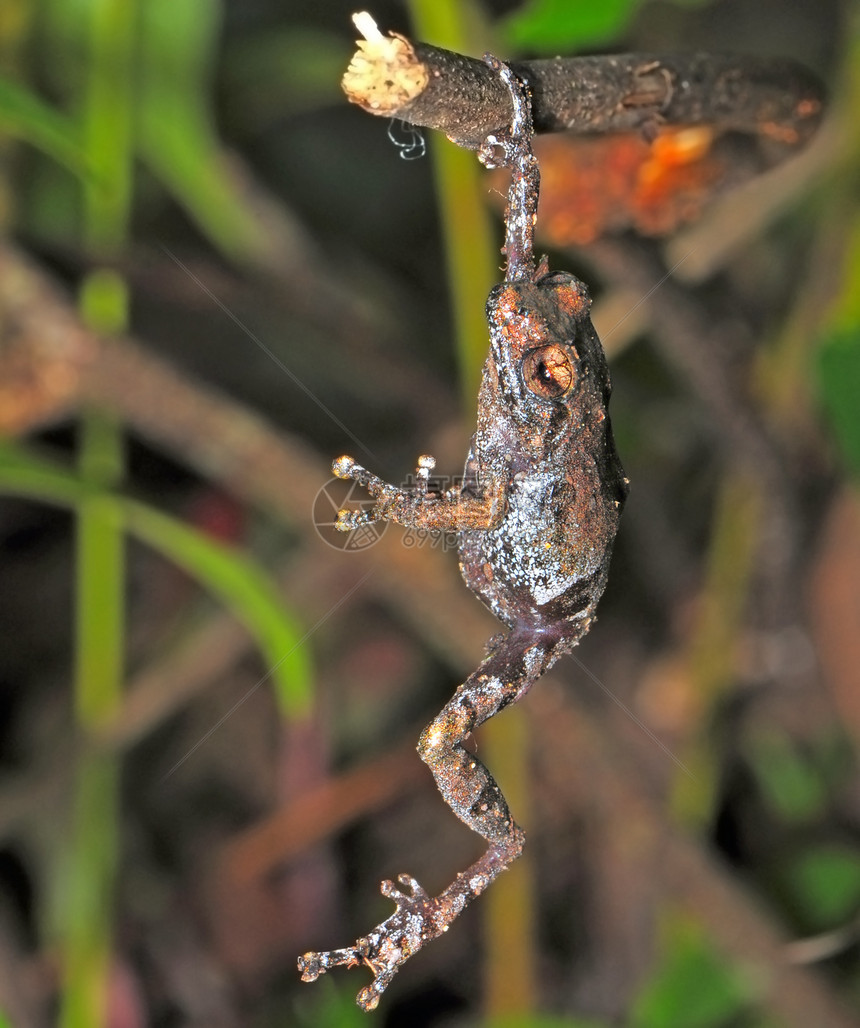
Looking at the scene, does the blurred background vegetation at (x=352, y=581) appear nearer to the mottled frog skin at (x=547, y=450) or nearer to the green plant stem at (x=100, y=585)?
the green plant stem at (x=100, y=585)

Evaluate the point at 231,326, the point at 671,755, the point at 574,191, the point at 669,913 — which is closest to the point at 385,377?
the point at 231,326

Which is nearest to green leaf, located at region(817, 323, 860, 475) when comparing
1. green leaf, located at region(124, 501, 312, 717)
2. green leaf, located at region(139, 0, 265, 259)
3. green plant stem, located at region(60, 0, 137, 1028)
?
green leaf, located at region(124, 501, 312, 717)

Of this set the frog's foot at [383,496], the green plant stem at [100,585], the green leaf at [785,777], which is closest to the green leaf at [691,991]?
the green leaf at [785,777]

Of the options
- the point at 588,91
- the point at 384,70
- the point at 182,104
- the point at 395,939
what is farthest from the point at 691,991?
the point at 182,104

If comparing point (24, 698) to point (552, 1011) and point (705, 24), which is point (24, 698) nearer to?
point (552, 1011)

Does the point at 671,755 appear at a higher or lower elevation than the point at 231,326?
lower

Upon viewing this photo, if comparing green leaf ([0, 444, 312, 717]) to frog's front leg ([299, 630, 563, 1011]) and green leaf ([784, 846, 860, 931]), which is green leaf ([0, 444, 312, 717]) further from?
green leaf ([784, 846, 860, 931])
